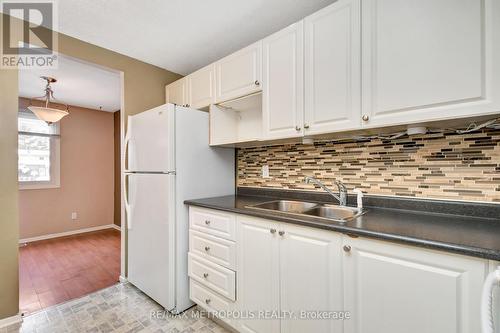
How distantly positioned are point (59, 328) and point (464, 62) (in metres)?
2.90

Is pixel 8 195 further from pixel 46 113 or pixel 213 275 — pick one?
pixel 213 275

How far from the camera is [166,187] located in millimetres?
1866

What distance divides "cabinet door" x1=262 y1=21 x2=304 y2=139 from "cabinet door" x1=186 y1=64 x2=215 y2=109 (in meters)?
0.59

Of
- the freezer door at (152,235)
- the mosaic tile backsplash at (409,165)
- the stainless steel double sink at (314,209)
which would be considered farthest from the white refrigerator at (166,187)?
the mosaic tile backsplash at (409,165)

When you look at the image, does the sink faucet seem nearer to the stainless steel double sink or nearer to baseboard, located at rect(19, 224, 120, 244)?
the stainless steel double sink

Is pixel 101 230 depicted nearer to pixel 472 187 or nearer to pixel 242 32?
pixel 242 32

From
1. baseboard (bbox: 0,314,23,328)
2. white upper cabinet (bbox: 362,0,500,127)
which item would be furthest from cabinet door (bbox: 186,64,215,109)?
baseboard (bbox: 0,314,23,328)

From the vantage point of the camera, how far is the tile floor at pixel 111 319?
172 cm

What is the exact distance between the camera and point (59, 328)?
173 cm

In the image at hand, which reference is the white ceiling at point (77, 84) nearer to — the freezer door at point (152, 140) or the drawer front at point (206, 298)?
the freezer door at point (152, 140)

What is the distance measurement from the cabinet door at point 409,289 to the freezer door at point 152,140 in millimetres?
1405

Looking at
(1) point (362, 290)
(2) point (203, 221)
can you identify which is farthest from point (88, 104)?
(1) point (362, 290)

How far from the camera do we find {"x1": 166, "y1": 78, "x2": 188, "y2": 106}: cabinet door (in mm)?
2414

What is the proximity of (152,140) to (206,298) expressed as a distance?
1.32 metres
